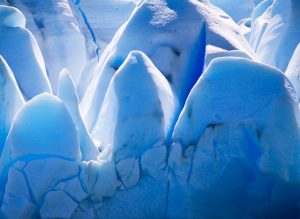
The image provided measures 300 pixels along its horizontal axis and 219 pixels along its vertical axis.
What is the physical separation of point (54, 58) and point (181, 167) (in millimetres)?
1515

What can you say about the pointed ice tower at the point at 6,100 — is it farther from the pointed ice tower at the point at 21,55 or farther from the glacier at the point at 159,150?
the pointed ice tower at the point at 21,55

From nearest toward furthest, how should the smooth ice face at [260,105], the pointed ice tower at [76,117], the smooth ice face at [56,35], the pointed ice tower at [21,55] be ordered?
the smooth ice face at [260,105], the pointed ice tower at [76,117], the pointed ice tower at [21,55], the smooth ice face at [56,35]

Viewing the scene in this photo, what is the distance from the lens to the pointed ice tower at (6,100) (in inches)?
54.7

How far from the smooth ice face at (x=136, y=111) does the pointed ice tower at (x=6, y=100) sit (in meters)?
0.36

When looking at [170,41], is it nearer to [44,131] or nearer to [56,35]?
[44,131]

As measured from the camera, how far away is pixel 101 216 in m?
1.29

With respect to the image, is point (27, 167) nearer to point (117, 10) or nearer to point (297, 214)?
point (297, 214)

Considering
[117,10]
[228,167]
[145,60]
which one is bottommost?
[117,10]

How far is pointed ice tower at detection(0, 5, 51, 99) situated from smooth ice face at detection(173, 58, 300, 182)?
91 cm

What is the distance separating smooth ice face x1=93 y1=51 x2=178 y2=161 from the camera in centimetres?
129

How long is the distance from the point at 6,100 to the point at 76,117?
0.92 feet

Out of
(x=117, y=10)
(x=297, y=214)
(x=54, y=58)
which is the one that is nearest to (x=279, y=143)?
(x=297, y=214)

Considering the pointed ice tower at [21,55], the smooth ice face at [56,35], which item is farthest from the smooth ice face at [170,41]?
the smooth ice face at [56,35]

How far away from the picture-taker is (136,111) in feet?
4.25
